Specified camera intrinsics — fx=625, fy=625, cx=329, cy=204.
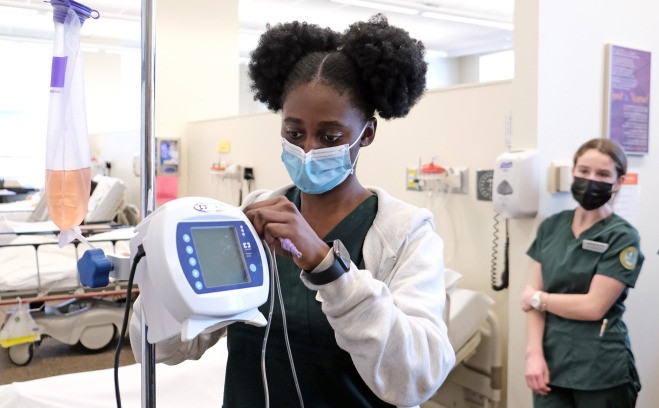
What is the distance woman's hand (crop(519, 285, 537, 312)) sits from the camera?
2103 millimetres

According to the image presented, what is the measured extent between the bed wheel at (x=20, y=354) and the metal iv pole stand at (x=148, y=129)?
11.4ft

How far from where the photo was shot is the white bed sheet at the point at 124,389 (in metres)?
1.74

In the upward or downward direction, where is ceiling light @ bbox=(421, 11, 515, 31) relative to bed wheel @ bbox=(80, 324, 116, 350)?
upward

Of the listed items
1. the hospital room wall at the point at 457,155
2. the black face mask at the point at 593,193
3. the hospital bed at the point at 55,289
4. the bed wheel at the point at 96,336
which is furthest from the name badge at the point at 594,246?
the bed wheel at the point at 96,336

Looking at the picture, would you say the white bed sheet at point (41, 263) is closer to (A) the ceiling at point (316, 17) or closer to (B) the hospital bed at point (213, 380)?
(B) the hospital bed at point (213, 380)

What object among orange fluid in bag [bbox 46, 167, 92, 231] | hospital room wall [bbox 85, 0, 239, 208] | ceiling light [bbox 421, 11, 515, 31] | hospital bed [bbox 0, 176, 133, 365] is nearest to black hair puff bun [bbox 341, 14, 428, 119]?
orange fluid in bag [bbox 46, 167, 92, 231]

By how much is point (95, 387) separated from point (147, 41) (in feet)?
4.60

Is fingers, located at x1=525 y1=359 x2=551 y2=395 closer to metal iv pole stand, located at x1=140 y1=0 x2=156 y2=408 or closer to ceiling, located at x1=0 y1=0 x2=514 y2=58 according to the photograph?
metal iv pole stand, located at x1=140 y1=0 x2=156 y2=408

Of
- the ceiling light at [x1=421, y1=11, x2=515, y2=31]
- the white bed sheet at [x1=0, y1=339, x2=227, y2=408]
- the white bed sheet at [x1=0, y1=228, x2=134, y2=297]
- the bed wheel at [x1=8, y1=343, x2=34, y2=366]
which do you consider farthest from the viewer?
the ceiling light at [x1=421, y1=11, x2=515, y2=31]

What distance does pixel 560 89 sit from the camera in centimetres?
224

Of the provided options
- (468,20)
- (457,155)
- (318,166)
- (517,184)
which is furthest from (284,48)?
(468,20)

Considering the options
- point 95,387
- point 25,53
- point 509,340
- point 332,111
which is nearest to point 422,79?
point 332,111

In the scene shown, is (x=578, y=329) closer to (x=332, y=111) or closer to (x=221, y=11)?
(x=332, y=111)

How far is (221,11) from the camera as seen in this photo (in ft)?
17.7
